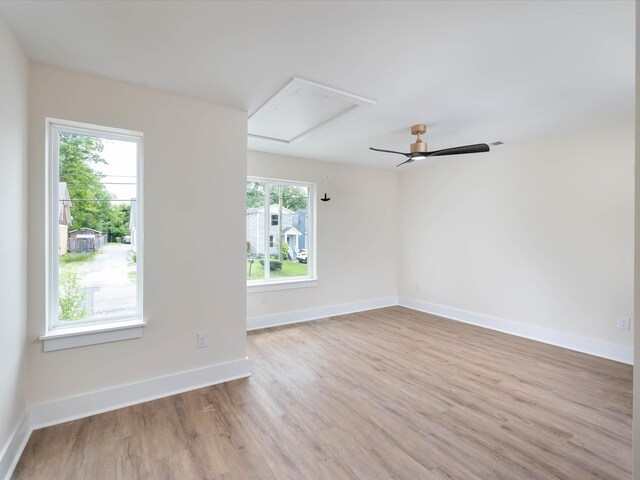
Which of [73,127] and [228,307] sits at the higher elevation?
[73,127]

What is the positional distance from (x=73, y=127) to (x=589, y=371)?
5.08 m

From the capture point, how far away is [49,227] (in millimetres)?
2266

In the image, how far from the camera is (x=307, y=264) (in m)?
5.05

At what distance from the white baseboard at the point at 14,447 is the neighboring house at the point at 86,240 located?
1151mm

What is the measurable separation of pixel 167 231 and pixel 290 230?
2430mm

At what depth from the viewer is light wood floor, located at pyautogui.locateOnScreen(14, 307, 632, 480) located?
178cm

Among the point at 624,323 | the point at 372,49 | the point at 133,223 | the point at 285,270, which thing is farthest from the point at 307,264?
the point at 624,323

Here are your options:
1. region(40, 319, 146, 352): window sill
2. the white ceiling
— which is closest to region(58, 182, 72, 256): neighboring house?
region(40, 319, 146, 352): window sill

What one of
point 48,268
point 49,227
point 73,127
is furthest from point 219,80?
point 48,268

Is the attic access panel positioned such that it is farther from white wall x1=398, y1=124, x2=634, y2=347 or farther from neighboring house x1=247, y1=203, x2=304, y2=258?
white wall x1=398, y1=124, x2=634, y2=347

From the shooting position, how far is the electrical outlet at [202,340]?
2735 mm

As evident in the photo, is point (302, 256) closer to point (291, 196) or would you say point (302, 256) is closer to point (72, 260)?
point (291, 196)

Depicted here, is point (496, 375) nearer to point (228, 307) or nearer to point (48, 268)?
point (228, 307)

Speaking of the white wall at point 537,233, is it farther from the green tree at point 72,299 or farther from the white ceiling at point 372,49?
the green tree at point 72,299
